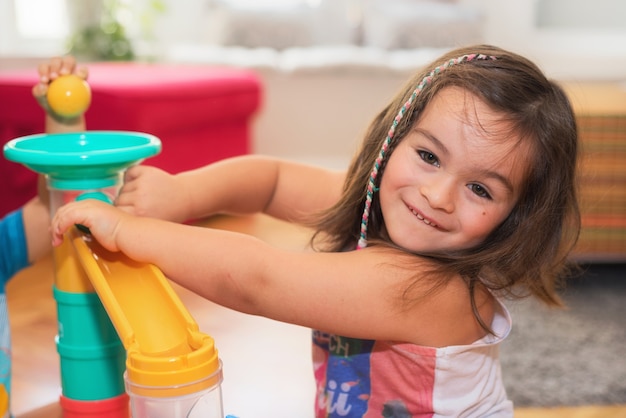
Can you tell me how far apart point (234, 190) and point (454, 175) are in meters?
0.29

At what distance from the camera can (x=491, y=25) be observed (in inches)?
135

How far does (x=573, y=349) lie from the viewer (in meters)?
1.67

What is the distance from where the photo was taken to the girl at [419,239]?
0.76m

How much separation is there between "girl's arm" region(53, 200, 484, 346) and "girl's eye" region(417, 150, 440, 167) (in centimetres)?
10

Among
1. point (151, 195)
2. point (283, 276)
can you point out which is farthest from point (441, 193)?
point (151, 195)

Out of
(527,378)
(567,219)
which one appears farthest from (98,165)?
(527,378)

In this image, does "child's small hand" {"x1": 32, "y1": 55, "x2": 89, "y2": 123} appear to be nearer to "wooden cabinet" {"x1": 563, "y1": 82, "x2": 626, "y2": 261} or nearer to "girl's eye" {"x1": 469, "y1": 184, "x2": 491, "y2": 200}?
"girl's eye" {"x1": 469, "y1": 184, "x2": 491, "y2": 200}

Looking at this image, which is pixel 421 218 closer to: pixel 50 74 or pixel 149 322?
pixel 149 322

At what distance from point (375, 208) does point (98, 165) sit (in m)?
0.36

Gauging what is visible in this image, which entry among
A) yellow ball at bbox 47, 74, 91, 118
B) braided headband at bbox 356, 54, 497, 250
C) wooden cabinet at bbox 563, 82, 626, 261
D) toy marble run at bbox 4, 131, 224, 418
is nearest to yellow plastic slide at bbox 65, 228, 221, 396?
toy marble run at bbox 4, 131, 224, 418

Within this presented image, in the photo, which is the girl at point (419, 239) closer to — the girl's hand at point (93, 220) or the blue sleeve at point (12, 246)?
the girl's hand at point (93, 220)

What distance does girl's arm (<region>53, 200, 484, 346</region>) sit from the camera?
721 millimetres

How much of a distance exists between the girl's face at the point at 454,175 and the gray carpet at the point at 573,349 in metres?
0.69

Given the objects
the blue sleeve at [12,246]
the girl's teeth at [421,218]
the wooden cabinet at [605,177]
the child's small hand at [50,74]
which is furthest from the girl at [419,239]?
the wooden cabinet at [605,177]
